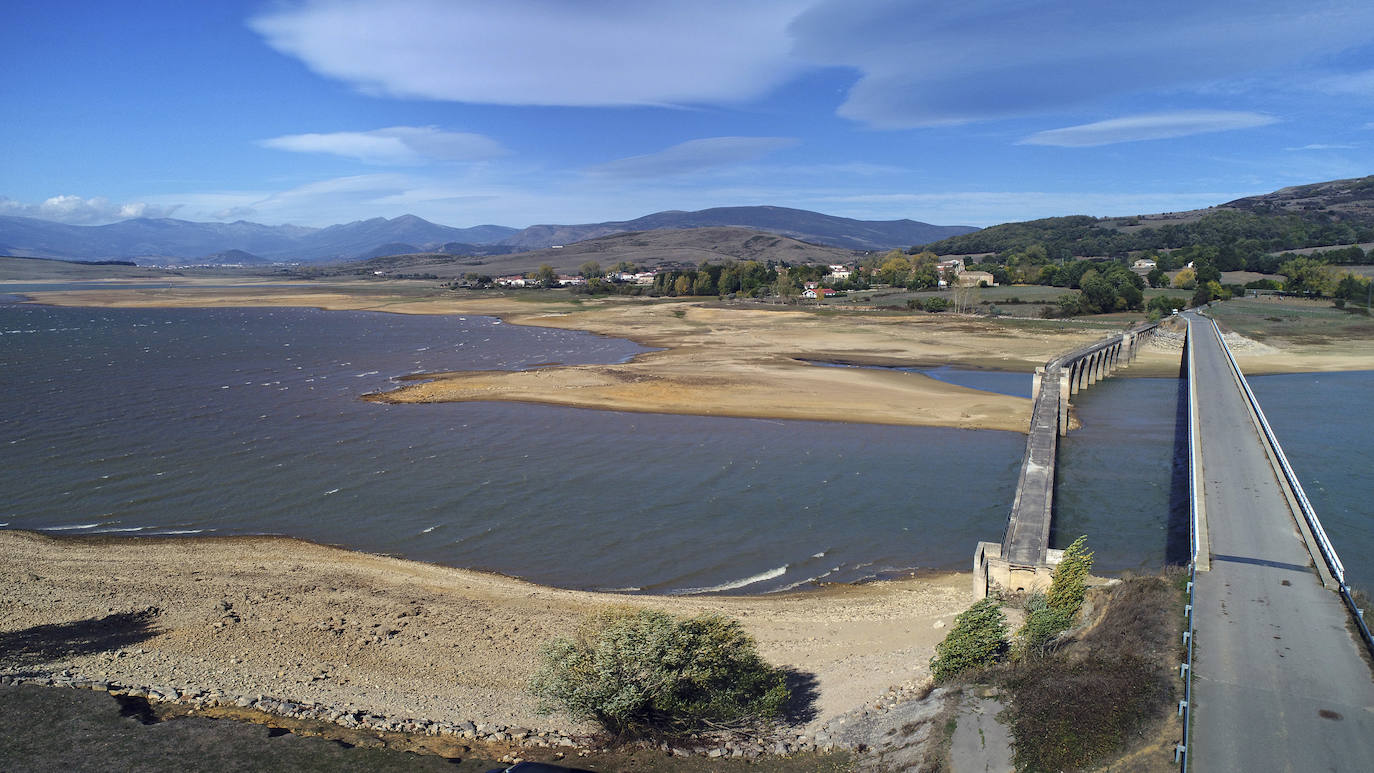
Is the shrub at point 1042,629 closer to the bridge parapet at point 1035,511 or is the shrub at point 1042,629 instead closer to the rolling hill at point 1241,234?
the bridge parapet at point 1035,511

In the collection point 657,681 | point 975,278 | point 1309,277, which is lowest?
point 657,681

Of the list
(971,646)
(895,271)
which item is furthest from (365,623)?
(895,271)

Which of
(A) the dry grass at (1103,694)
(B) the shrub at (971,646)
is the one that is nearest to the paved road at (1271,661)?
(A) the dry grass at (1103,694)

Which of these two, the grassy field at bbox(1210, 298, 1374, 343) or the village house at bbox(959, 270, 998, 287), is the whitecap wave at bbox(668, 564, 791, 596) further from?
the village house at bbox(959, 270, 998, 287)

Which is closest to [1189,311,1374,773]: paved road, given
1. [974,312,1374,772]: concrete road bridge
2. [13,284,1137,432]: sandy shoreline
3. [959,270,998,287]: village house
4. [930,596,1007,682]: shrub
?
[974,312,1374,772]: concrete road bridge

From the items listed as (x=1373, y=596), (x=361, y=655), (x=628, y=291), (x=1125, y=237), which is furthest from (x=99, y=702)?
(x=1125, y=237)

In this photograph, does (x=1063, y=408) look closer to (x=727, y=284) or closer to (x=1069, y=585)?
(x=1069, y=585)
